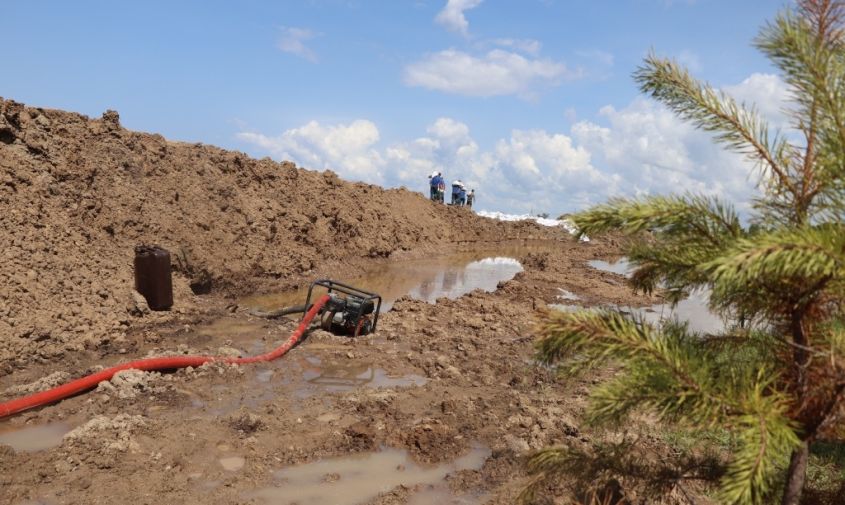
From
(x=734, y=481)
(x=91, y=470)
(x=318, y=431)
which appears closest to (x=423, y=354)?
(x=318, y=431)

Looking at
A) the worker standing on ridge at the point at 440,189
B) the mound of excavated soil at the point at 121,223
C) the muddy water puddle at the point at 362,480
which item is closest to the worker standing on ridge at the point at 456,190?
the worker standing on ridge at the point at 440,189

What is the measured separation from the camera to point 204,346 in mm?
9266

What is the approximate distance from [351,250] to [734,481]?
17925mm

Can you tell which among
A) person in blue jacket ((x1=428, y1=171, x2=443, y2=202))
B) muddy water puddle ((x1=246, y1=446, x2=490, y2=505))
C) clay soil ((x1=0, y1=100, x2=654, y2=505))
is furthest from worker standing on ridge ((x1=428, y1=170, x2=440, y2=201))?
muddy water puddle ((x1=246, y1=446, x2=490, y2=505))

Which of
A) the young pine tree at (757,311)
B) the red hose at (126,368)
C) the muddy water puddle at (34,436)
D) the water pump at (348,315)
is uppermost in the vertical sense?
the young pine tree at (757,311)

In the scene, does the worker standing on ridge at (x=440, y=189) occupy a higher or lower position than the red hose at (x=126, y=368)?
higher

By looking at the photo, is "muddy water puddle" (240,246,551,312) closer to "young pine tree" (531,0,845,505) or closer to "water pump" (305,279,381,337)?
"water pump" (305,279,381,337)

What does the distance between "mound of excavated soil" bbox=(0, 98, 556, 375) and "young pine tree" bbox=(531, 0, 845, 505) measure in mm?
8014

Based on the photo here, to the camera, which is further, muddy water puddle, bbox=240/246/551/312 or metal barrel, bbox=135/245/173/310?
muddy water puddle, bbox=240/246/551/312

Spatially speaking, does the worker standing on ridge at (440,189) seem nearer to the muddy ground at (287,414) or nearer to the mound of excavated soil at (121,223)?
the mound of excavated soil at (121,223)

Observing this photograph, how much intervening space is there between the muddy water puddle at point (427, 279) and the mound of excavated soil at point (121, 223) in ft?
3.46

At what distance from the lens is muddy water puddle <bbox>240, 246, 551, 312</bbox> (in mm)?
14355

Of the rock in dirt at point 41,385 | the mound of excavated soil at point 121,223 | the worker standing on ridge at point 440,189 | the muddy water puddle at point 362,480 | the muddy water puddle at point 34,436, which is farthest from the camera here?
the worker standing on ridge at point 440,189

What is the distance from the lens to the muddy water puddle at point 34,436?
580cm
